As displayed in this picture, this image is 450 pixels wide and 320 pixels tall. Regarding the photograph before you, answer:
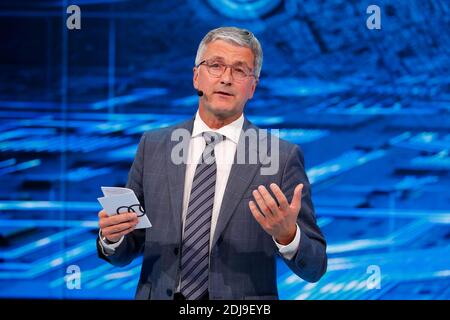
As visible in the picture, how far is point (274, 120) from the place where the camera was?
390 centimetres

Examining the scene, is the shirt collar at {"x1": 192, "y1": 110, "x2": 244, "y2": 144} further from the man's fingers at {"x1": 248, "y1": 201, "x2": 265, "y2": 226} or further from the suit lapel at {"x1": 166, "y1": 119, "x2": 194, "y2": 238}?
the man's fingers at {"x1": 248, "y1": 201, "x2": 265, "y2": 226}

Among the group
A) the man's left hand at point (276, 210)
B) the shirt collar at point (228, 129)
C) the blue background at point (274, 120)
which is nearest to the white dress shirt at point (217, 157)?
the shirt collar at point (228, 129)

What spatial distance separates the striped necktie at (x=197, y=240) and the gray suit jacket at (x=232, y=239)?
2 centimetres

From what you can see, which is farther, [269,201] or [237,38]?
[237,38]

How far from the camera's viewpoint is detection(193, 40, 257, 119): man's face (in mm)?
2166

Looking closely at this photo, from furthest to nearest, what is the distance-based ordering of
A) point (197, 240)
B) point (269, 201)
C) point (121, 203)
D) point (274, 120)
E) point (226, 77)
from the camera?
point (274, 120) → point (226, 77) → point (197, 240) → point (121, 203) → point (269, 201)

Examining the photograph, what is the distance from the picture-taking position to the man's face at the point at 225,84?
2.17m

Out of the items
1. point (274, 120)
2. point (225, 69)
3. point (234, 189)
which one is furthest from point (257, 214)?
point (274, 120)

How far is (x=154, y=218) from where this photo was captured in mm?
2123

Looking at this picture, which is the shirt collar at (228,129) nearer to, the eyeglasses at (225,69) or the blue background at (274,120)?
the eyeglasses at (225,69)

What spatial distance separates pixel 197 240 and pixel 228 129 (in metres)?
0.41

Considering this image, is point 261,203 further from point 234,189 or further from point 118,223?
point 118,223

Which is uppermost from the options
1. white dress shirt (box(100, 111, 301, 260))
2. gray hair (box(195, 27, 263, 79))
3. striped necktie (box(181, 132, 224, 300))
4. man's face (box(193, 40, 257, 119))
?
gray hair (box(195, 27, 263, 79))

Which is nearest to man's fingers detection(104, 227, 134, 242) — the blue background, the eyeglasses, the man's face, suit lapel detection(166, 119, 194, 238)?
suit lapel detection(166, 119, 194, 238)
